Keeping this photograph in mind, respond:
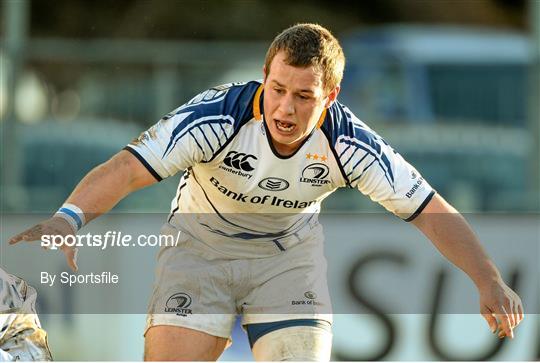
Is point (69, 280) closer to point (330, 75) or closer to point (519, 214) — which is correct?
point (519, 214)

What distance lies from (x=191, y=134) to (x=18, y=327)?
1183mm

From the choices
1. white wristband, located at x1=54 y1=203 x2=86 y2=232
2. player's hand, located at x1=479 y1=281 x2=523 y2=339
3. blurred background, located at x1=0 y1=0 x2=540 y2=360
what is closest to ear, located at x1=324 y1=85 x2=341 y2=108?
player's hand, located at x1=479 y1=281 x2=523 y2=339

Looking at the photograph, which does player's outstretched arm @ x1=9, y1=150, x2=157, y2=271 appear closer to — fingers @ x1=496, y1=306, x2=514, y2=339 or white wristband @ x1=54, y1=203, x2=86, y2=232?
white wristband @ x1=54, y1=203, x2=86, y2=232

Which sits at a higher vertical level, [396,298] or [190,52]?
[190,52]

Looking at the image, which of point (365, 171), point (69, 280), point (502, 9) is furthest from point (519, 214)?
point (502, 9)

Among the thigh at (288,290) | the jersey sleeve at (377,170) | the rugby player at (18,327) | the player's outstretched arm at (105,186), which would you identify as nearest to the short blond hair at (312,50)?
the jersey sleeve at (377,170)

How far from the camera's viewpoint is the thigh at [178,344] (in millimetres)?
5211

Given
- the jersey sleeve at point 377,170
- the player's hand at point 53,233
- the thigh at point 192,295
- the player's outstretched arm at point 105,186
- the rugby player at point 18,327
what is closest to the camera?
the rugby player at point 18,327

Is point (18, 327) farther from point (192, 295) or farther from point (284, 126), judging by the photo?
point (284, 126)

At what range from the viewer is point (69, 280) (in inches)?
340

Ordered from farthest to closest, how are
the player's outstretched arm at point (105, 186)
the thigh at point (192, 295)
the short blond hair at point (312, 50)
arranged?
the thigh at point (192, 295) → the short blond hair at point (312, 50) → the player's outstretched arm at point (105, 186)

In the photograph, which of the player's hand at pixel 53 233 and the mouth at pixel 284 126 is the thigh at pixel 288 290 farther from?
the player's hand at pixel 53 233

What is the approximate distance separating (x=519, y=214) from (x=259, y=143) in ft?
12.8

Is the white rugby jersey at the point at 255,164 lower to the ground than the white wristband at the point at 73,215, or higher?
higher
